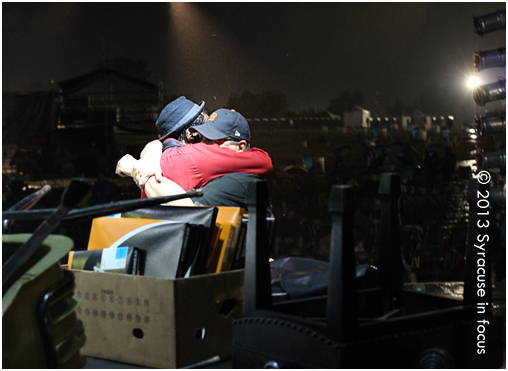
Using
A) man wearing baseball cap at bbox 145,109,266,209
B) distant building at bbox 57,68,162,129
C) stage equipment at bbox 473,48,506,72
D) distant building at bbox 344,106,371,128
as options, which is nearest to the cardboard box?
man wearing baseball cap at bbox 145,109,266,209

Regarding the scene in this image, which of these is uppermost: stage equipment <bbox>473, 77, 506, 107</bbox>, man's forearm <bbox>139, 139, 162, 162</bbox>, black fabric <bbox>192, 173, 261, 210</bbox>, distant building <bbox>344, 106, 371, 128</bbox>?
distant building <bbox>344, 106, 371, 128</bbox>

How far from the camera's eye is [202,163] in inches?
64.6

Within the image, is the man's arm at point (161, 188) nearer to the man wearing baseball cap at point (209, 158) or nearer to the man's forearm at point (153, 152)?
the man wearing baseball cap at point (209, 158)

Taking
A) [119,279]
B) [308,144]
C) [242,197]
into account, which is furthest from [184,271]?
[308,144]

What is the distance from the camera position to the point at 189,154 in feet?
5.45

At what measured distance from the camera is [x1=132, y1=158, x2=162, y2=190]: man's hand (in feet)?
5.27

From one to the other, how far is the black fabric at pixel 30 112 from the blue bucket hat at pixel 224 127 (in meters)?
4.05

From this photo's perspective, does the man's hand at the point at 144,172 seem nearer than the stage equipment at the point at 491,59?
Yes

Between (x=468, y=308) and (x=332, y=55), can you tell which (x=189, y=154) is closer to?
(x=468, y=308)

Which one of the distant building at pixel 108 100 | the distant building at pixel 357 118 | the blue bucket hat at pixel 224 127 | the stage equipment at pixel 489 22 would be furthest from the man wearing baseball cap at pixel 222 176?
the distant building at pixel 357 118

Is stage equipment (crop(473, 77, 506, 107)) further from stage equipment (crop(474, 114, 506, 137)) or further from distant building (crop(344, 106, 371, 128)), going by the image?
distant building (crop(344, 106, 371, 128))

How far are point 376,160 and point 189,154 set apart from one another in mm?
4396

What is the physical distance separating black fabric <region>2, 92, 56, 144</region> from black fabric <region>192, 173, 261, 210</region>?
4177mm

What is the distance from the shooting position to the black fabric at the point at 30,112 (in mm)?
5348
